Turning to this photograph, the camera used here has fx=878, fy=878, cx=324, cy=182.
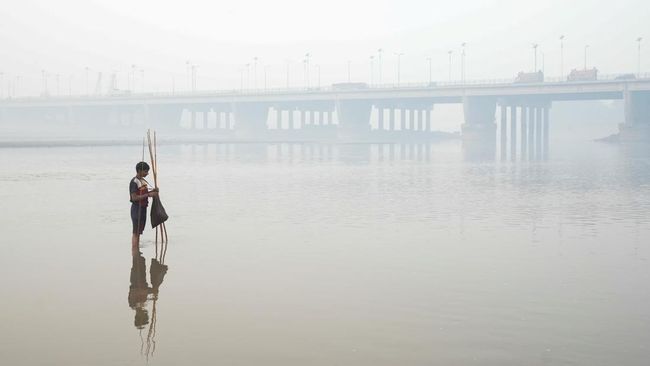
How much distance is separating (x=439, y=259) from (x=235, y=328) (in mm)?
7170

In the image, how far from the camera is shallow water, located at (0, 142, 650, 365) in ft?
36.6

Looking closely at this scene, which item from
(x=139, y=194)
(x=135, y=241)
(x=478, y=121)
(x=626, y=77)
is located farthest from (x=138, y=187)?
(x=478, y=121)

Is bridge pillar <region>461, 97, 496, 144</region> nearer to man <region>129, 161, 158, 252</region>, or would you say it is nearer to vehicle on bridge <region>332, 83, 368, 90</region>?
vehicle on bridge <region>332, 83, 368, 90</region>

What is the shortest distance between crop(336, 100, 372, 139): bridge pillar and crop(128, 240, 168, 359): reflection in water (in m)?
167

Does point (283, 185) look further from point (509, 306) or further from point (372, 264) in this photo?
point (509, 306)

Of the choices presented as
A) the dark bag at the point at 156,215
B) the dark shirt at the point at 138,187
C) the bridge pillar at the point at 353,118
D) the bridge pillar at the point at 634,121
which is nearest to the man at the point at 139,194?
the dark shirt at the point at 138,187

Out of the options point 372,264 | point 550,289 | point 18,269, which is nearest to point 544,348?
point 550,289

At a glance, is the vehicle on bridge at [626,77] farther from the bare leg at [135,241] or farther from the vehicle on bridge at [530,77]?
the bare leg at [135,241]

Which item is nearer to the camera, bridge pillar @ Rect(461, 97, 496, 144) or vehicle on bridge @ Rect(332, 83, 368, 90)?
bridge pillar @ Rect(461, 97, 496, 144)

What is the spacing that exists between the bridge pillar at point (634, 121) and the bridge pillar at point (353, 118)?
58589 mm

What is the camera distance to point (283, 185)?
137ft

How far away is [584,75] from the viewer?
15338 centimetres

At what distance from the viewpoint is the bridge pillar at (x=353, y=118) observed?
18650cm

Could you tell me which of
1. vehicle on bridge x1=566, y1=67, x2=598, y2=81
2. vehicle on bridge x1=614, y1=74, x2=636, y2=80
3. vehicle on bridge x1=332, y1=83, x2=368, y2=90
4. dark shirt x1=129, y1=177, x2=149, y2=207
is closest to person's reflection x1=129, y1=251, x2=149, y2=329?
dark shirt x1=129, y1=177, x2=149, y2=207
